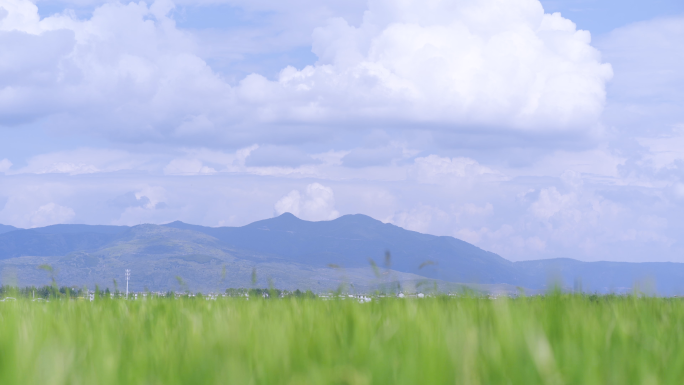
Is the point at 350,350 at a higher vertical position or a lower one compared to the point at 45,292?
lower

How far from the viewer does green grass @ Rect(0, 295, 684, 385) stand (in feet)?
9.03

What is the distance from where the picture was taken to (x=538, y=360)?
2186 mm

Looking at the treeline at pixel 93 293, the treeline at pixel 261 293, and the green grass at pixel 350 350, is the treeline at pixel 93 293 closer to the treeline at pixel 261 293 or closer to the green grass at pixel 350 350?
the treeline at pixel 261 293

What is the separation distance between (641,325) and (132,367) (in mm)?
4017

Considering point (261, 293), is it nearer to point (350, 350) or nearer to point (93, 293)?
point (93, 293)

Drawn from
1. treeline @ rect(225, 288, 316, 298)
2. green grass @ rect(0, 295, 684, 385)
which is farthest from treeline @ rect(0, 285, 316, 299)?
green grass @ rect(0, 295, 684, 385)

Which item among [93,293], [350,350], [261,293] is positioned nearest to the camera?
A: [350,350]

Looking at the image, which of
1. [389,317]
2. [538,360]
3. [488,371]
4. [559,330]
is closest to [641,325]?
[559,330]

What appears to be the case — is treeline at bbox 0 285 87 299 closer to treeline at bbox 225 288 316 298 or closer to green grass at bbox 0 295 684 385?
treeline at bbox 225 288 316 298

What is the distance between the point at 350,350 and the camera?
3.45 metres

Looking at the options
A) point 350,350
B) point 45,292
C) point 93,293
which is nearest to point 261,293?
point 93,293

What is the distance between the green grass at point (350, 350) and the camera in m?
2.75

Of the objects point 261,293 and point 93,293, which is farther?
point 261,293

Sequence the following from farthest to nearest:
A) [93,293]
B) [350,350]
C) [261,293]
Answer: [261,293], [93,293], [350,350]
